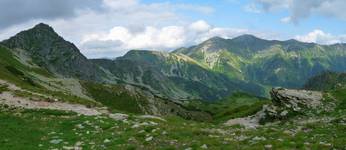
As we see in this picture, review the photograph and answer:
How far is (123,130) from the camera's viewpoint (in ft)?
107

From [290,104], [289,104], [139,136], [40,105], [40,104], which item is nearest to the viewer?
[139,136]

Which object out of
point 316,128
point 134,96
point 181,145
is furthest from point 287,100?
point 134,96

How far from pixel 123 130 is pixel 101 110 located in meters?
15.0

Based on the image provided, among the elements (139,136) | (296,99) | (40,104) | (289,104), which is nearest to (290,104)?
(289,104)

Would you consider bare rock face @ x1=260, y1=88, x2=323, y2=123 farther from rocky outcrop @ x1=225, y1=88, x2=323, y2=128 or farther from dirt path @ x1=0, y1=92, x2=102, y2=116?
dirt path @ x1=0, y1=92, x2=102, y2=116

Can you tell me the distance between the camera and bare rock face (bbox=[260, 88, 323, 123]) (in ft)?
168

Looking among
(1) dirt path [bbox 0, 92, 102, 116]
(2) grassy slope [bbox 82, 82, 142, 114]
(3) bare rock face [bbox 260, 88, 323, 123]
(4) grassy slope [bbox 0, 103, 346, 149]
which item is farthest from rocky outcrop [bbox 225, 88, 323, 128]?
(2) grassy slope [bbox 82, 82, 142, 114]

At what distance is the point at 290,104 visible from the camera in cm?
5288

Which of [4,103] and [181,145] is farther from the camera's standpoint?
[4,103]

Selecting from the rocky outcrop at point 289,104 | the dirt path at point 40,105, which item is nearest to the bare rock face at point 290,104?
the rocky outcrop at point 289,104

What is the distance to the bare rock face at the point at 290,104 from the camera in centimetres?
5122

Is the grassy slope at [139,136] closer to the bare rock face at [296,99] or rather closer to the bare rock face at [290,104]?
the bare rock face at [290,104]

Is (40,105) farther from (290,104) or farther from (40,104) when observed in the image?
(290,104)

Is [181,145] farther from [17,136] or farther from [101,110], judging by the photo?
[101,110]
